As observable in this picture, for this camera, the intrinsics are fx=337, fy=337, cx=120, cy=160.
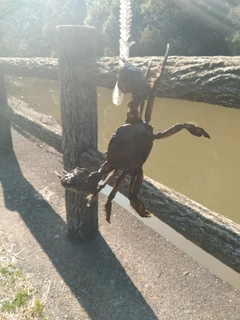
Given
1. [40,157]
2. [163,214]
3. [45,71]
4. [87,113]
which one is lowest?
[40,157]

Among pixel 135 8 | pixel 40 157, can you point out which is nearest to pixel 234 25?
pixel 135 8

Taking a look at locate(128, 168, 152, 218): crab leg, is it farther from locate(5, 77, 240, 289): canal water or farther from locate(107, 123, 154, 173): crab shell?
locate(5, 77, 240, 289): canal water

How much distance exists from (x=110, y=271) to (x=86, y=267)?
192 millimetres

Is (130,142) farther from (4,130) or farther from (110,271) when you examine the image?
(4,130)

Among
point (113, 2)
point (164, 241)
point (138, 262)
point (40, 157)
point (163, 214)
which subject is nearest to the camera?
point (163, 214)

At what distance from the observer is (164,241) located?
2.91 m

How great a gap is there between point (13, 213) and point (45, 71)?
142 cm

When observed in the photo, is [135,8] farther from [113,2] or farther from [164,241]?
[164,241]

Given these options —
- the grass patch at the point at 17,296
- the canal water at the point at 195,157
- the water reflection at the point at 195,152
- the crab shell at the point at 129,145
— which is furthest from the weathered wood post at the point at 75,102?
the water reflection at the point at 195,152

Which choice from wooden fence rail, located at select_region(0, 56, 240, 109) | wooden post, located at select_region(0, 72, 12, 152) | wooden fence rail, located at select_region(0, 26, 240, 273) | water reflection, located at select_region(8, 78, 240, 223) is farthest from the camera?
water reflection, located at select_region(8, 78, 240, 223)

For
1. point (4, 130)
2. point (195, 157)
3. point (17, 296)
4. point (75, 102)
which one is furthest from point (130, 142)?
point (195, 157)

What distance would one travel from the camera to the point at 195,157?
Result: 577cm

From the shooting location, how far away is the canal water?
3.59m

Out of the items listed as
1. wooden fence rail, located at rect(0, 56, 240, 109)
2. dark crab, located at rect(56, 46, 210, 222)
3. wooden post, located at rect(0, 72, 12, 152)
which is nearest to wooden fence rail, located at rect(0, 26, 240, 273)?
wooden fence rail, located at rect(0, 56, 240, 109)
